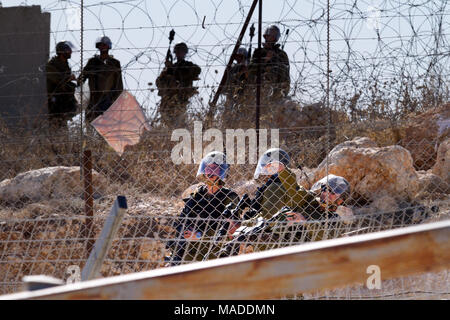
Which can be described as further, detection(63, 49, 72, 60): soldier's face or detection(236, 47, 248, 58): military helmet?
detection(63, 49, 72, 60): soldier's face

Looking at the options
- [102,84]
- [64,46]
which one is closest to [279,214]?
[102,84]

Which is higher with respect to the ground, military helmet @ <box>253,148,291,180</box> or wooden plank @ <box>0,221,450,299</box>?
wooden plank @ <box>0,221,450,299</box>

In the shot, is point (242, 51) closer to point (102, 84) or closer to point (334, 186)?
point (102, 84)

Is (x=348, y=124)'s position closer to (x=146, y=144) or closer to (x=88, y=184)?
(x=146, y=144)

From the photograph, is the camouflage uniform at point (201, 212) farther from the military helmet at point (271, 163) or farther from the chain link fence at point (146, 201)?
the military helmet at point (271, 163)

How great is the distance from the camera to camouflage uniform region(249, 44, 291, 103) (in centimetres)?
736

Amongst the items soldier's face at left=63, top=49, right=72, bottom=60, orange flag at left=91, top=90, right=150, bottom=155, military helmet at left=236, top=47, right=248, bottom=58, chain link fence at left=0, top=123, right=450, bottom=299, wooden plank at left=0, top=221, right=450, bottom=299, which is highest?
military helmet at left=236, top=47, right=248, bottom=58

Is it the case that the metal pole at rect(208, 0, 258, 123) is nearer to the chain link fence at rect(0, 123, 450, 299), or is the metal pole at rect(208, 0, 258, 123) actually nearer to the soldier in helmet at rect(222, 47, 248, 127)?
the soldier in helmet at rect(222, 47, 248, 127)

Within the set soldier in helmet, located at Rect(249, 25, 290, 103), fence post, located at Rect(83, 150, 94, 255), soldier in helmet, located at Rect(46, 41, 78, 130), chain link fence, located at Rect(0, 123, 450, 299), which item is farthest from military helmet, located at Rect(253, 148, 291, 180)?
soldier in helmet, located at Rect(46, 41, 78, 130)

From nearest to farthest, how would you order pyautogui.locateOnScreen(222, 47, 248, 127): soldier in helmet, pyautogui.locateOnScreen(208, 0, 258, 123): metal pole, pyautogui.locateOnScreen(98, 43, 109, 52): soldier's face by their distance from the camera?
pyautogui.locateOnScreen(208, 0, 258, 123): metal pole < pyautogui.locateOnScreen(98, 43, 109, 52): soldier's face < pyautogui.locateOnScreen(222, 47, 248, 127): soldier in helmet

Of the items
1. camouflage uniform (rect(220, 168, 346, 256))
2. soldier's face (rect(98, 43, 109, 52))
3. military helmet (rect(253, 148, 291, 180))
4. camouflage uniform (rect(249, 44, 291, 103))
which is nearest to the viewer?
camouflage uniform (rect(220, 168, 346, 256))

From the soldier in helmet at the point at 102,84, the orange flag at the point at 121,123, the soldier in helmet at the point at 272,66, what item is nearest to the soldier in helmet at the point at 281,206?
the orange flag at the point at 121,123
